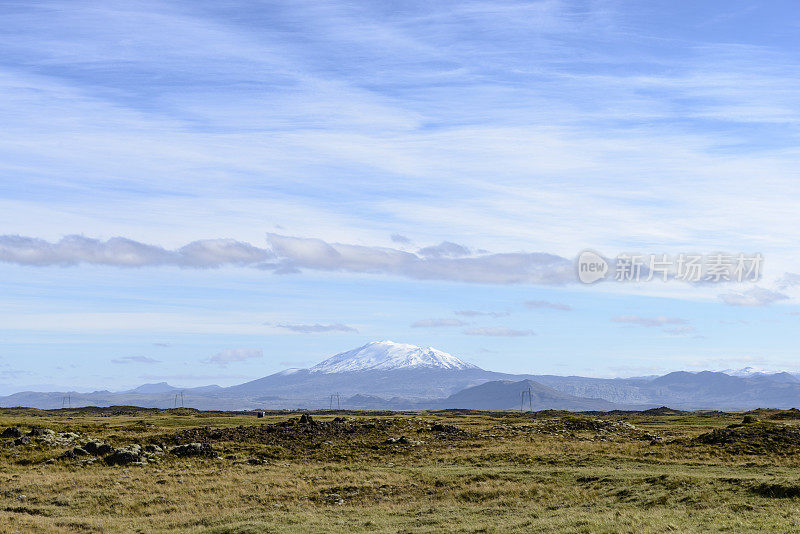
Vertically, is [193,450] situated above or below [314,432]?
below

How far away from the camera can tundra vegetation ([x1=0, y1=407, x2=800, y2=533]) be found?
3819 cm

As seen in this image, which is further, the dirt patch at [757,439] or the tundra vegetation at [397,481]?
the dirt patch at [757,439]

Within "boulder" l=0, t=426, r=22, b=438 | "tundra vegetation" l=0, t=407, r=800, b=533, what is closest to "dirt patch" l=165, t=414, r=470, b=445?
"tundra vegetation" l=0, t=407, r=800, b=533

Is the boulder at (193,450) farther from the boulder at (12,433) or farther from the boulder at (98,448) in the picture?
the boulder at (12,433)

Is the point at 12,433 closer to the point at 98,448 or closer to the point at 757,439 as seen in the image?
the point at 98,448

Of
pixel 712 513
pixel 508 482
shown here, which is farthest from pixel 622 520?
pixel 508 482

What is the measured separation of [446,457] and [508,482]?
15.2 meters

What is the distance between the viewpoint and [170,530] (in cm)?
3909

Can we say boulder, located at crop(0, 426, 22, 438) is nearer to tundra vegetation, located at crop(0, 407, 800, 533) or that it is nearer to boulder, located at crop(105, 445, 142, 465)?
tundra vegetation, located at crop(0, 407, 800, 533)

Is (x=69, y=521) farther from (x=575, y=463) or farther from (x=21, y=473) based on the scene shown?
(x=575, y=463)

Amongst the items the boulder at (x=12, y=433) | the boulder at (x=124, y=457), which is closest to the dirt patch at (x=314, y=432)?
the boulder at (x=124, y=457)

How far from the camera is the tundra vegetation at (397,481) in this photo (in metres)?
38.2

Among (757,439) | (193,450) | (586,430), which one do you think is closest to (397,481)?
(193,450)

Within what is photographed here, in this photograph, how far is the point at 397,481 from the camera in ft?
169
